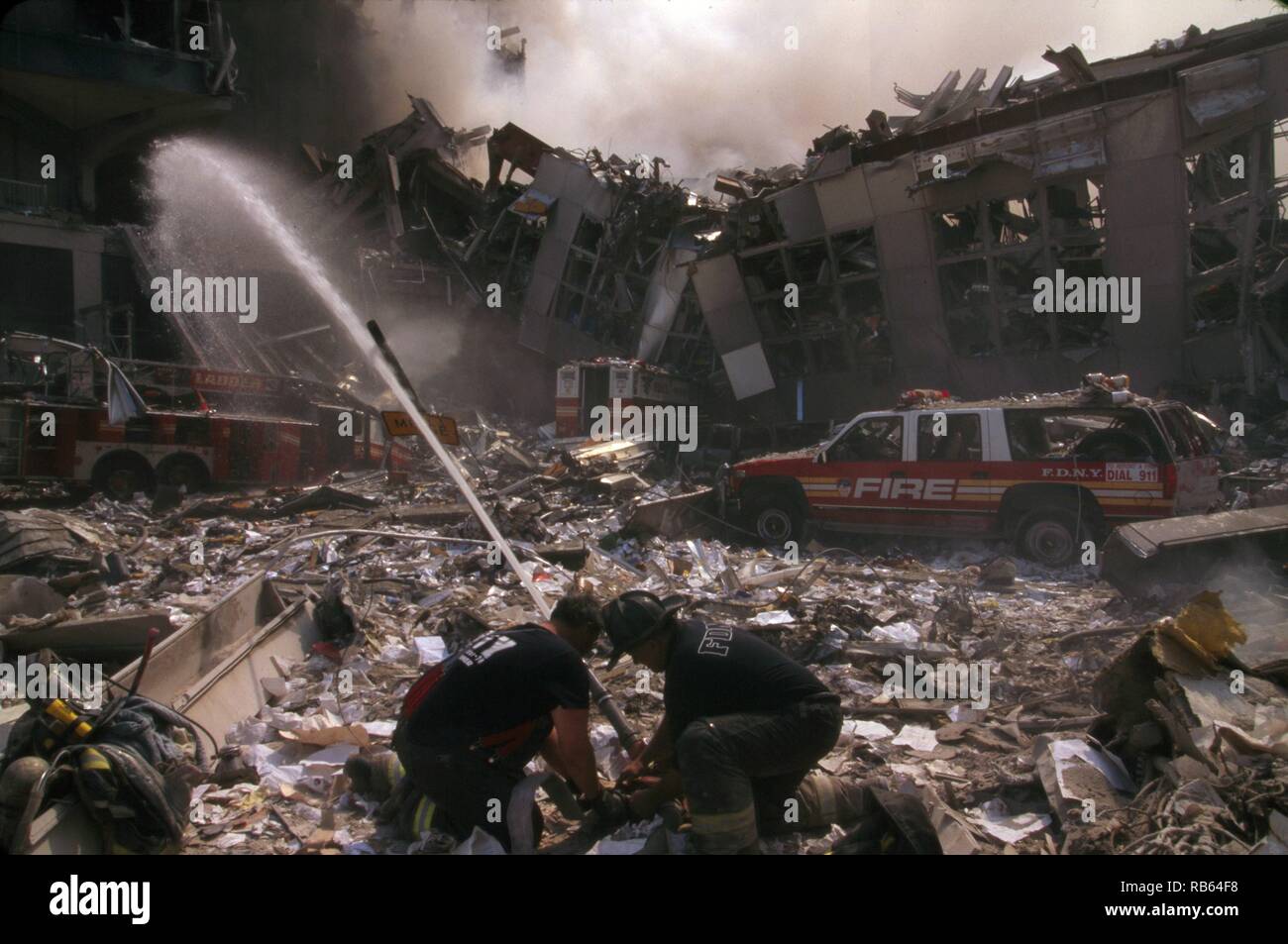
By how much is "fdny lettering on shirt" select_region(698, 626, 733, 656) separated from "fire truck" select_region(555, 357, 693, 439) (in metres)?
14.1

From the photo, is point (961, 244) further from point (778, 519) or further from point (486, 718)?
point (486, 718)

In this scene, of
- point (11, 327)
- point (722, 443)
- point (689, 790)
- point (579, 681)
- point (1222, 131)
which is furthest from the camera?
point (11, 327)

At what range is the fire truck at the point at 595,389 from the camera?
17453mm

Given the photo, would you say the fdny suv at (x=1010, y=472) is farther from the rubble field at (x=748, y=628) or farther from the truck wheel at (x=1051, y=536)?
the rubble field at (x=748, y=628)

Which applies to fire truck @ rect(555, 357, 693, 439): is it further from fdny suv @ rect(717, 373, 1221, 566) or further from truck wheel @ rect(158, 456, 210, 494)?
truck wheel @ rect(158, 456, 210, 494)

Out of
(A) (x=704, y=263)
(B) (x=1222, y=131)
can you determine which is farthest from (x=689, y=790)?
(A) (x=704, y=263)

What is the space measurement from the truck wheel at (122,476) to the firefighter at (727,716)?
12.7m

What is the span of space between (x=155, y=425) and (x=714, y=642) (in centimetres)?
1331

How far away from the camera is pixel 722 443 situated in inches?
Result: 762

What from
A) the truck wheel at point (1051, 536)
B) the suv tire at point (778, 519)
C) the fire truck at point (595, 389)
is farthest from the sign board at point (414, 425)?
the fire truck at point (595, 389)

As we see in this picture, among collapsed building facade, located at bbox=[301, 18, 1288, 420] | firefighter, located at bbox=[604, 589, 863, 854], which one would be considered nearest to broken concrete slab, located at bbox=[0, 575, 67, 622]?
firefighter, located at bbox=[604, 589, 863, 854]

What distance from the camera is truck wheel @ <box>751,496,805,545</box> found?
10852 mm

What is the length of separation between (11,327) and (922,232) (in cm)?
2440

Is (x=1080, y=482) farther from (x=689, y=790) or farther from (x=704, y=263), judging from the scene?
(x=704, y=263)
